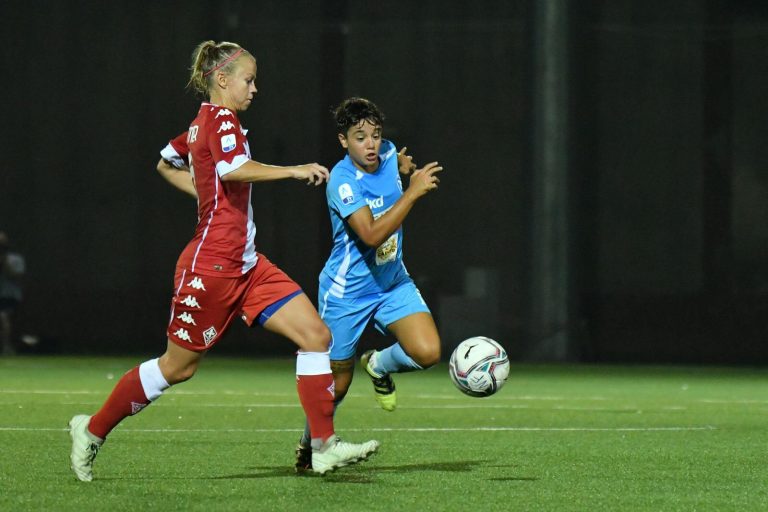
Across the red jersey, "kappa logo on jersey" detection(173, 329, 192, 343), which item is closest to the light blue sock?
the red jersey

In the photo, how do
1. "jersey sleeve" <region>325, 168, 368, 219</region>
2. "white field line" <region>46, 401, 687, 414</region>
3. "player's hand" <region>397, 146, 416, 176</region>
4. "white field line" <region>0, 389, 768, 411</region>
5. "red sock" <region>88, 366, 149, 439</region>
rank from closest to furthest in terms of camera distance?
"red sock" <region>88, 366, 149, 439</region>, "jersey sleeve" <region>325, 168, 368, 219</region>, "player's hand" <region>397, 146, 416, 176</region>, "white field line" <region>46, 401, 687, 414</region>, "white field line" <region>0, 389, 768, 411</region>

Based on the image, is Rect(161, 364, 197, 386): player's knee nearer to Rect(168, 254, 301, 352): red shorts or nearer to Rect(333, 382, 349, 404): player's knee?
Rect(168, 254, 301, 352): red shorts

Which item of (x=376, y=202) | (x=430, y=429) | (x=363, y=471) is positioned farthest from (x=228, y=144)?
(x=430, y=429)

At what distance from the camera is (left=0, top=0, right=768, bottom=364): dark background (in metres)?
16.0

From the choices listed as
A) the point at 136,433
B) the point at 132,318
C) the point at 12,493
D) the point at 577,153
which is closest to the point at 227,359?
the point at 132,318

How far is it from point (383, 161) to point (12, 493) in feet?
7.73

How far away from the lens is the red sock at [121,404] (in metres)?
5.80

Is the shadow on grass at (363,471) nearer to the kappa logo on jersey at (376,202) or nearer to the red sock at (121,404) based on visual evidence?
the red sock at (121,404)

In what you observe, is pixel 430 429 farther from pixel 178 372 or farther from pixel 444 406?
pixel 178 372

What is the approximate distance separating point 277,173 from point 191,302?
2.04 feet

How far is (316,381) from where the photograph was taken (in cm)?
586

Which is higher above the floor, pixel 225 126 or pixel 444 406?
pixel 225 126

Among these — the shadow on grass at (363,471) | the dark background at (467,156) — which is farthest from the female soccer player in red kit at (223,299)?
the dark background at (467,156)

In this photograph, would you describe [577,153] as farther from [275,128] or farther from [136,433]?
[136,433]
